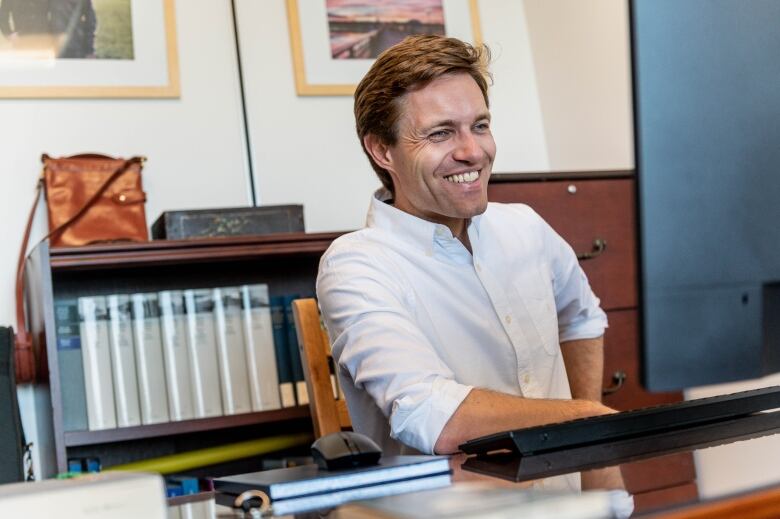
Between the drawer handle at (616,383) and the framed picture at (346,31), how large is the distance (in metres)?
1.15

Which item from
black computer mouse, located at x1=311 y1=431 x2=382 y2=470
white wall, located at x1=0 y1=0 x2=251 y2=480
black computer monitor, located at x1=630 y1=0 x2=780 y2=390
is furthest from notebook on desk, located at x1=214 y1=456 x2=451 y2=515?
white wall, located at x1=0 y1=0 x2=251 y2=480

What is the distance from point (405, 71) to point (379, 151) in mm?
195

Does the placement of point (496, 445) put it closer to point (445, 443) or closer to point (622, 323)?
point (445, 443)

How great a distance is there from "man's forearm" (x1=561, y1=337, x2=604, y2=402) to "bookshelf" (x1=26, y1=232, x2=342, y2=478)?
82 centimetres

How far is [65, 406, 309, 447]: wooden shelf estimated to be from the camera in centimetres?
249

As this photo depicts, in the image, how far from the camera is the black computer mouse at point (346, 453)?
109 cm

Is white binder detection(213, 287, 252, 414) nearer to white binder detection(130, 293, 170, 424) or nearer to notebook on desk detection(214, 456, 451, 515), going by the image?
white binder detection(130, 293, 170, 424)

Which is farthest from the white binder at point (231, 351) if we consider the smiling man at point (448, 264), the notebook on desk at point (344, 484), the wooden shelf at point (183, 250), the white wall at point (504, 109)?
the notebook on desk at point (344, 484)

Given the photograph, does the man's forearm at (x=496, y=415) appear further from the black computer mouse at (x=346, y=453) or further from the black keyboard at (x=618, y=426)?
the black computer mouse at (x=346, y=453)

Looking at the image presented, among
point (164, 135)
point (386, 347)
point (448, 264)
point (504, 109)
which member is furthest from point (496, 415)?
point (504, 109)

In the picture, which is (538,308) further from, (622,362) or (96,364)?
(96,364)

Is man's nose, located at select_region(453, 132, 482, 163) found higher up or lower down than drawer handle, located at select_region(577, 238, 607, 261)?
higher up

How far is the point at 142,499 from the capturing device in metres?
0.78

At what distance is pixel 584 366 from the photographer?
2.05 m
